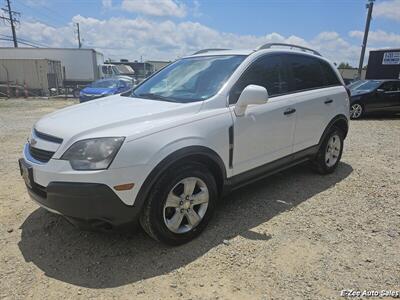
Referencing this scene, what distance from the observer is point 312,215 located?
369cm

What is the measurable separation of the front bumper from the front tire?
0.21m

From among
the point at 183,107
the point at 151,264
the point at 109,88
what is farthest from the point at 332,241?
the point at 109,88

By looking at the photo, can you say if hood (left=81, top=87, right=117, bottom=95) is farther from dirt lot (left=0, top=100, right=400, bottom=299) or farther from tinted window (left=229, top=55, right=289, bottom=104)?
tinted window (left=229, top=55, right=289, bottom=104)

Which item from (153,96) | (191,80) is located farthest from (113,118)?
(191,80)

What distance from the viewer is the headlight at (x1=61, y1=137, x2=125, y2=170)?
2.46 m

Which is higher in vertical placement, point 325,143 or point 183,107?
point 183,107

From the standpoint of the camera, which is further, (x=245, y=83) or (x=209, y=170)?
(x=245, y=83)

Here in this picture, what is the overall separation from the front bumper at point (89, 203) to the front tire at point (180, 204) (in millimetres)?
206

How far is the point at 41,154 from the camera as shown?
2732 millimetres

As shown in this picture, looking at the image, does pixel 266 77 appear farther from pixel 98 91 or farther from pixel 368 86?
pixel 98 91

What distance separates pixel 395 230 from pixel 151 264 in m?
2.57

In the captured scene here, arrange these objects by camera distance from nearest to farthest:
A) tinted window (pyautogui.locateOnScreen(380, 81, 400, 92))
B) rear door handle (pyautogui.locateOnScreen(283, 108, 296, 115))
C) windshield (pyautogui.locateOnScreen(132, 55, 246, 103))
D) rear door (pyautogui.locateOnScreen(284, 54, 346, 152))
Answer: windshield (pyautogui.locateOnScreen(132, 55, 246, 103)) → rear door handle (pyautogui.locateOnScreen(283, 108, 296, 115)) → rear door (pyautogui.locateOnScreen(284, 54, 346, 152)) → tinted window (pyautogui.locateOnScreen(380, 81, 400, 92))

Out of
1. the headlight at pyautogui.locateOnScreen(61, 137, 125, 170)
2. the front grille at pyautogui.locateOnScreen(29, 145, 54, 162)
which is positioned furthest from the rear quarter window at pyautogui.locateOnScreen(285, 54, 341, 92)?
the front grille at pyautogui.locateOnScreen(29, 145, 54, 162)

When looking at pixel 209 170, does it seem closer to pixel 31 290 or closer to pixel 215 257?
pixel 215 257
